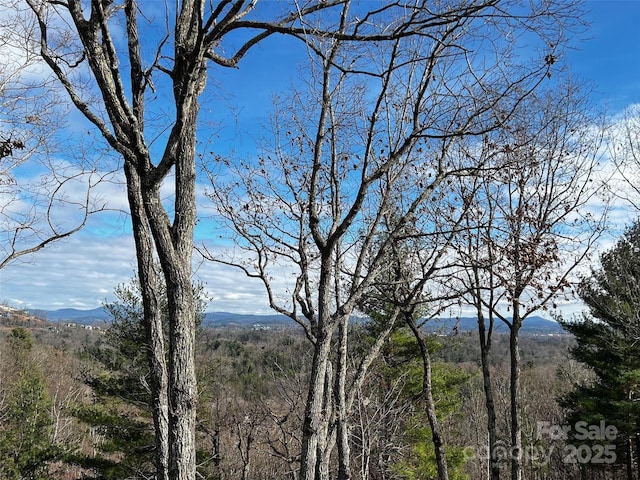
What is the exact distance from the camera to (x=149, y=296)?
3.68 meters

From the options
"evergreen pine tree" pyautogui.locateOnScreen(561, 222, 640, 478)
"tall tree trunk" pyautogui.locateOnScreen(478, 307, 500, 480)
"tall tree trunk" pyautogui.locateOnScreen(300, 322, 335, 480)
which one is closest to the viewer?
"tall tree trunk" pyautogui.locateOnScreen(300, 322, 335, 480)

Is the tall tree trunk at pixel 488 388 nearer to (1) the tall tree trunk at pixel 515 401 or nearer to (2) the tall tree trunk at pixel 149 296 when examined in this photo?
(1) the tall tree trunk at pixel 515 401

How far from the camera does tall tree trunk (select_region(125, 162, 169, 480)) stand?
3.68 meters

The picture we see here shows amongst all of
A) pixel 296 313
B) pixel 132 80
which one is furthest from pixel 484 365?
pixel 132 80

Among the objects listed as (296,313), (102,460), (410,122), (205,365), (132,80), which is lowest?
(102,460)

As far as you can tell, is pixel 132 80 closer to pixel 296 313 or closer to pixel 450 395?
pixel 296 313

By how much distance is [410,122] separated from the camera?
605cm

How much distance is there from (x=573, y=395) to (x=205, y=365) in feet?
38.7

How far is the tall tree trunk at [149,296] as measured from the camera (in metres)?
3.68

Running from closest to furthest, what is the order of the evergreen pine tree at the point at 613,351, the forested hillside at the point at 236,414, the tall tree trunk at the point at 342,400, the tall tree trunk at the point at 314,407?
the tall tree trunk at the point at 314,407 → the tall tree trunk at the point at 342,400 → the forested hillside at the point at 236,414 → the evergreen pine tree at the point at 613,351

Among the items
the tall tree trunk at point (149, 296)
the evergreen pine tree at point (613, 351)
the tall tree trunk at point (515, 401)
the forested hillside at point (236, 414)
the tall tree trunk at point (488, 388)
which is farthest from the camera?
the evergreen pine tree at point (613, 351)

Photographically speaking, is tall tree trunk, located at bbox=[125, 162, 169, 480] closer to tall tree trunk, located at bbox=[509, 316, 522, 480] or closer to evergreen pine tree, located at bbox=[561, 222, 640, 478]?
tall tree trunk, located at bbox=[509, 316, 522, 480]

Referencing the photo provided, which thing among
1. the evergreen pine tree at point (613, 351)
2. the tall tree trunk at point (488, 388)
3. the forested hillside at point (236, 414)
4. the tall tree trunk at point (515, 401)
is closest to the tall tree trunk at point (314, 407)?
the forested hillside at point (236, 414)

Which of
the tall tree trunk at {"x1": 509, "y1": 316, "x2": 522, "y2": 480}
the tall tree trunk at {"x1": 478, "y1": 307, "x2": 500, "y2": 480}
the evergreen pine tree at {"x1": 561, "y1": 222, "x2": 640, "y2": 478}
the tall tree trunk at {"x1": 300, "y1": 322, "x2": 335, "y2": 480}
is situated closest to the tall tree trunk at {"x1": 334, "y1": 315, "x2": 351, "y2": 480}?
the tall tree trunk at {"x1": 300, "y1": 322, "x2": 335, "y2": 480}
